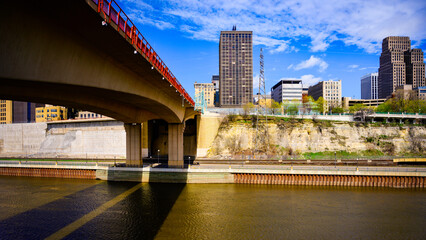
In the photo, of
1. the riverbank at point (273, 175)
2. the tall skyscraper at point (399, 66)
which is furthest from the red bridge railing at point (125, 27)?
the tall skyscraper at point (399, 66)

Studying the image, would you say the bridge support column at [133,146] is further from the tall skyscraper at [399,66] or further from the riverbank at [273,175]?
the tall skyscraper at [399,66]

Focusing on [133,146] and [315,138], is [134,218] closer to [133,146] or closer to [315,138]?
[133,146]

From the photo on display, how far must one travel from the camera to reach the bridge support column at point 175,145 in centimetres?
3853

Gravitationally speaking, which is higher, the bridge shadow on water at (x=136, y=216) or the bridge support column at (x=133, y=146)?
the bridge support column at (x=133, y=146)

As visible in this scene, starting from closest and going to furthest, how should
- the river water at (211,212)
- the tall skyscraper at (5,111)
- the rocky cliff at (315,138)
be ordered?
the river water at (211,212)
the rocky cliff at (315,138)
the tall skyscraper at (5,111)

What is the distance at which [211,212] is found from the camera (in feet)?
74.0

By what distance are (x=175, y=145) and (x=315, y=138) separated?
3132 centimetres

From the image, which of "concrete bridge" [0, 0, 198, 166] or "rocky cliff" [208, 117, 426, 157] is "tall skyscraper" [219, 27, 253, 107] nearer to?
"rocky cliff" [208, 117, 426, 157]

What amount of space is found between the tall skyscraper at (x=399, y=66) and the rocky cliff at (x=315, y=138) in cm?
13509

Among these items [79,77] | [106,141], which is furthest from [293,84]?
[79,77]

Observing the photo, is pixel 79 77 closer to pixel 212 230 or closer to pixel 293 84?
pixel 212 230

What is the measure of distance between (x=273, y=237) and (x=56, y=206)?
72.9 ft

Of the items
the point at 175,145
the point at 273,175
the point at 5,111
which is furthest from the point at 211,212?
the point at 5,111

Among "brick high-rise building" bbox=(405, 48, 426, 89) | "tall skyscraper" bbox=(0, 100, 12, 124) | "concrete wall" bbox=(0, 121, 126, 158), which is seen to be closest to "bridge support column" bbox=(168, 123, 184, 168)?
"concrete wall" bbox=(0, 121, 126, 158)
